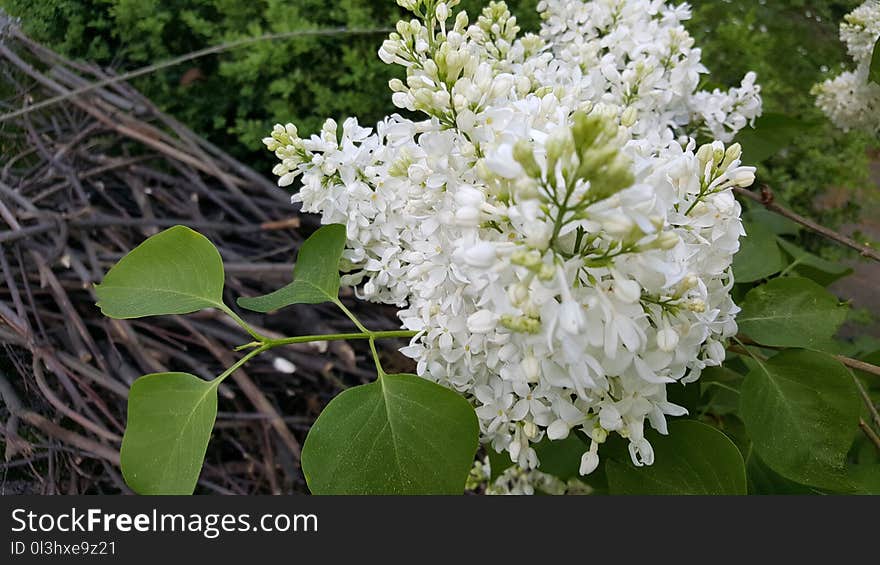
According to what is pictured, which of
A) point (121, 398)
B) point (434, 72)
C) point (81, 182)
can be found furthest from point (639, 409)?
point (81, 182)

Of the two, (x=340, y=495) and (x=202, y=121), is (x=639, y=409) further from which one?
(x=202, y=121)

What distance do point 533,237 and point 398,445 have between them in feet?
0.63

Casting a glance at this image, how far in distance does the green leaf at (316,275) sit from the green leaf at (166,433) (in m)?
0.09

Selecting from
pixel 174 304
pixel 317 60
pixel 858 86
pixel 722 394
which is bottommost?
pixel 722 394

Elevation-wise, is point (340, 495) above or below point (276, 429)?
above

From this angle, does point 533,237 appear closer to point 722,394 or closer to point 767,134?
point 722,394

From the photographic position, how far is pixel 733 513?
0.43 meters

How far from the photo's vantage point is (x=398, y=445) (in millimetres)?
415

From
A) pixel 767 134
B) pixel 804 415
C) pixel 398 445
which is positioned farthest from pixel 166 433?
pixel 767 134

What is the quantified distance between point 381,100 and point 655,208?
936mm

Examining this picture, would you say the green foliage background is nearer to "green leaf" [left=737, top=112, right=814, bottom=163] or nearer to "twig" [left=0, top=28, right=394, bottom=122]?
"twig" [left=0, top=28, right=394, bottom=122]

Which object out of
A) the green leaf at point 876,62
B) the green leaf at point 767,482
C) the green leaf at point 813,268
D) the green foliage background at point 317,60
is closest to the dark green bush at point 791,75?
the green foliage background at point 317,60

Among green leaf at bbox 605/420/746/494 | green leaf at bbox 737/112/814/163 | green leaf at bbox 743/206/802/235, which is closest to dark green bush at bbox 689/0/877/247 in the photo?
green leaf at bbox 743/206/802/235

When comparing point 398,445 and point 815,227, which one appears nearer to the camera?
point 398,445
